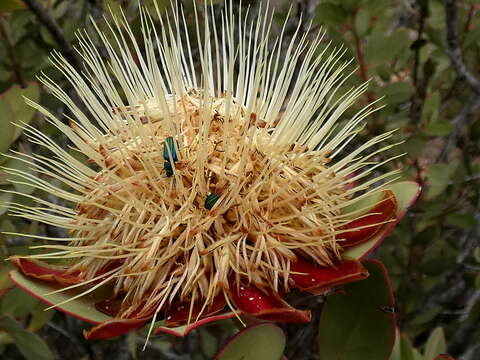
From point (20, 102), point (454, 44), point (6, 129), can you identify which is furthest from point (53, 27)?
point (454, 44)

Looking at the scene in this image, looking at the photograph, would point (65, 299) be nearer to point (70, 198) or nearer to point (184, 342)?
point (70, 198)

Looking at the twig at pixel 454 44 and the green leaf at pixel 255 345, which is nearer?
the green leaf at pixel 255 345

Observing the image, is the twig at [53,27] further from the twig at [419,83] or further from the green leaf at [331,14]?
the twig at [419,83]

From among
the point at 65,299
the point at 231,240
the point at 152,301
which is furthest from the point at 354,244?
the point at 65,299

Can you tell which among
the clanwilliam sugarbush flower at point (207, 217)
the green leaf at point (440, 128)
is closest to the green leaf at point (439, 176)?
the green leaf at point (440, 128)

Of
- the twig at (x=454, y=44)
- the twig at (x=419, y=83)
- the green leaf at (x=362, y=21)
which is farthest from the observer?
the twig at (x=419, y=83)

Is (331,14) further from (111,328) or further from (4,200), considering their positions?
(111,328)

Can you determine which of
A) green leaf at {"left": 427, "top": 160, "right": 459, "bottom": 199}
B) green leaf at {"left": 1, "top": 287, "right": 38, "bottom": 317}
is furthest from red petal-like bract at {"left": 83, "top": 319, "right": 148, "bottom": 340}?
green leaf at {"left": 427, "top": 160, "right": 459, "bottom": 199}

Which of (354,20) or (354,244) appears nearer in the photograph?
(354,244)
